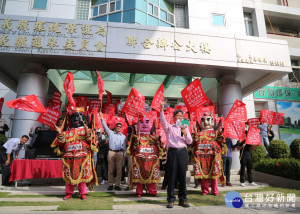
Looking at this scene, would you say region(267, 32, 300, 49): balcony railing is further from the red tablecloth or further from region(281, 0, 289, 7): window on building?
the red tablecloth

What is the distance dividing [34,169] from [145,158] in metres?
3.51

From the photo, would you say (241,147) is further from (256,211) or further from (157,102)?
(256,211)

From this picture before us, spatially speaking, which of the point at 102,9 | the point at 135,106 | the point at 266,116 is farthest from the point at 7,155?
the point at 266,116

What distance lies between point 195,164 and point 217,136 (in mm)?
847

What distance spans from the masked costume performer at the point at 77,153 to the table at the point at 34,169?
6.48 feet

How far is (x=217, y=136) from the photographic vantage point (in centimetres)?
490

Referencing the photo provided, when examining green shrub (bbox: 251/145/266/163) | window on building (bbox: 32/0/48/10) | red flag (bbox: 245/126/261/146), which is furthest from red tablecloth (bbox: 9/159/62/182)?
window on building (bbox: 32/0/48/10)

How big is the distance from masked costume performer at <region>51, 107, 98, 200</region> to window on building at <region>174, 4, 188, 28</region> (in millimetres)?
10608

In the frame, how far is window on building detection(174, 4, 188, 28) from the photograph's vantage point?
12984 millimetres

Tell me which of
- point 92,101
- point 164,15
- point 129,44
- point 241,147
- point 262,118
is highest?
point 164,15

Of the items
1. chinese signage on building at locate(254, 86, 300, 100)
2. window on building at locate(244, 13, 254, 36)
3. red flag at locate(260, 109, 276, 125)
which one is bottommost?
red flag at locate(260, 109, 276, 125)

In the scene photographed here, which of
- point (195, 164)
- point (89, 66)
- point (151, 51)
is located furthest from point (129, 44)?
point (195, 164)

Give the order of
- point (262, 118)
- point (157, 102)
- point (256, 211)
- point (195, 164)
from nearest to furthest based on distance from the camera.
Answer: point (256, 211) → point (195, 164) → point (157, 102) → point (262, 118)

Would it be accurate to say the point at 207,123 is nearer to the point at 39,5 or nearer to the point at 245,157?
the point at 245,157
